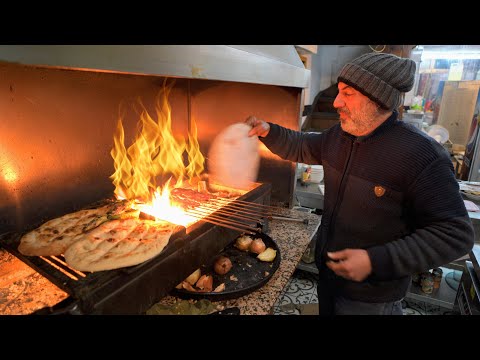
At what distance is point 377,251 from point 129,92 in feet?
7.82

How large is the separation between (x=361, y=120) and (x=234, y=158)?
1.67 metres

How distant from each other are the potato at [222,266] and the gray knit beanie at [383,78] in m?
1.50

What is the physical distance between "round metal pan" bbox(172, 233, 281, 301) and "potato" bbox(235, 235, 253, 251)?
3cm

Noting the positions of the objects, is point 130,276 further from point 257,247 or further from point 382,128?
point 382,128

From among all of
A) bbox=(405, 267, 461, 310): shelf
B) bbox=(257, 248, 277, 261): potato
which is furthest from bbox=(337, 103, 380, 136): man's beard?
bbox=(405, 267, 461, 310): shelf

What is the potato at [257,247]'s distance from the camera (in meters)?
2.34

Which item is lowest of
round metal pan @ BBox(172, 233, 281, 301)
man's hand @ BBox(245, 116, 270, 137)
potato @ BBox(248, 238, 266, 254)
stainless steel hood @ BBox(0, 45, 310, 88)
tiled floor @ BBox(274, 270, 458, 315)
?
tiled floor @ BBox(274, 270, 458, 315)

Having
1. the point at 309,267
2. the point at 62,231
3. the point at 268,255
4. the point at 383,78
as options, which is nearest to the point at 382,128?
the point at 383,78

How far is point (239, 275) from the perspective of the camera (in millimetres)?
2123

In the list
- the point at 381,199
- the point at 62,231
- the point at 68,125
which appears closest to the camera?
the point at 62,231

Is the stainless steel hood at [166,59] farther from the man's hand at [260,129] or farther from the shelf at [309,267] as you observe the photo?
the shelf at [309,267]

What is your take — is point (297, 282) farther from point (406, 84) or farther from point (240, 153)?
point (406, 84)

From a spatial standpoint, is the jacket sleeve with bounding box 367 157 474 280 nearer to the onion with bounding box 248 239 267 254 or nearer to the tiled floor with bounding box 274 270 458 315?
the onion with bounding box 248 239 267 254

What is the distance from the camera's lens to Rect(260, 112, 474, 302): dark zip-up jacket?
1.69m
